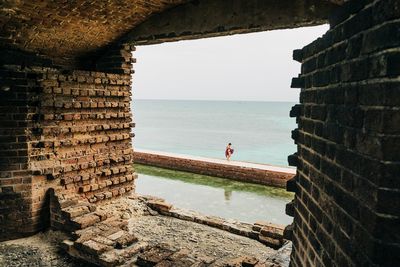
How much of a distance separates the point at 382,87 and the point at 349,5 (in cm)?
56

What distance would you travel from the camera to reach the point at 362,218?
1.21 meters

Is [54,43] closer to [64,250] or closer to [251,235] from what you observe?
[64,250]

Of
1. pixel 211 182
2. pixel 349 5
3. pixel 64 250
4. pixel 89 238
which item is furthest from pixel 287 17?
pixel 211 182

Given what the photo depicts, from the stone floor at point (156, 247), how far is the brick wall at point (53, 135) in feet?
1.47

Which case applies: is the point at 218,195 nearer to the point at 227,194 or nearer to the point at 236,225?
the point at 227,194

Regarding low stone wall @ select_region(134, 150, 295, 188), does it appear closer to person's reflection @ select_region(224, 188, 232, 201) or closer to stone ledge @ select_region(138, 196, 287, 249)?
person's reflection @ select_region(224, 188, 232, 201)

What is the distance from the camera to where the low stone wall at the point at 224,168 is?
13.7 meters

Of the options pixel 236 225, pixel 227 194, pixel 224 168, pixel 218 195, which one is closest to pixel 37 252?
pixel 236 225

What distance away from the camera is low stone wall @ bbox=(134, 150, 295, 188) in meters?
13.7

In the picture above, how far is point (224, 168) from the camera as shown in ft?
49.4

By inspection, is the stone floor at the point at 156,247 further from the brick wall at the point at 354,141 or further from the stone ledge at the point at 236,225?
the brick wall at the point at 354,141

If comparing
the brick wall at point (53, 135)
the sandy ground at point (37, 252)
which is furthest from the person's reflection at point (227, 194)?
the sandy ground at point (37, 252)

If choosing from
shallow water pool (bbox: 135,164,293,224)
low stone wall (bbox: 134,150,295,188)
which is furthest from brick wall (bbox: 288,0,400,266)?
low stone wall (bbox: 134,150,295,188)

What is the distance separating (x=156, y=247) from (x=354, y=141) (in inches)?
134
